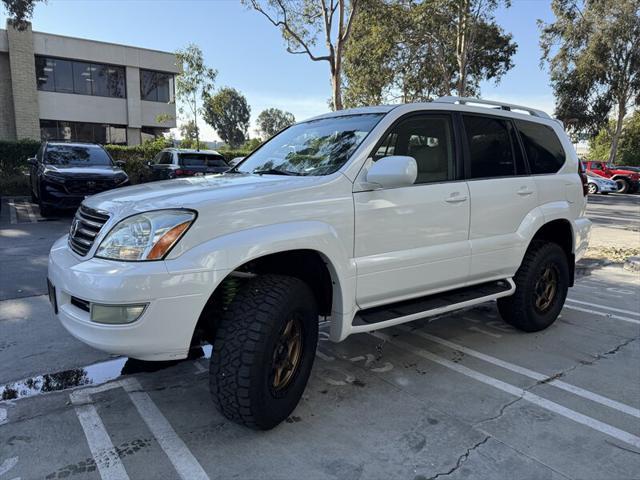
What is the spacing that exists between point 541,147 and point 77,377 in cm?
438

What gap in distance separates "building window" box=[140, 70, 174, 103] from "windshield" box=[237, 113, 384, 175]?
95.6 ft

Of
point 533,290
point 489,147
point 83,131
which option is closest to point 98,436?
point 489,147

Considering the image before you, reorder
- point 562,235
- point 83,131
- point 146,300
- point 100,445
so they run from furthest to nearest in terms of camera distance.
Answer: point 83,131 → point 562,235 → point 100,445 → point 146,300

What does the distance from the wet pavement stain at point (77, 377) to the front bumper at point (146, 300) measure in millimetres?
872

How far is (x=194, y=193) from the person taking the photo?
2713 mm

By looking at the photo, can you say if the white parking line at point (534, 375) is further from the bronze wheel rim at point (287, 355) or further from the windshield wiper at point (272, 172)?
the windshield wiper at point (272, 172)

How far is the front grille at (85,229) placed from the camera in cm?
269

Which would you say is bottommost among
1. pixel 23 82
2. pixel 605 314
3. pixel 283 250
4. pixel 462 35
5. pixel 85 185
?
pixel 605 314

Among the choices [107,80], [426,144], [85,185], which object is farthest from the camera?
[107,80]

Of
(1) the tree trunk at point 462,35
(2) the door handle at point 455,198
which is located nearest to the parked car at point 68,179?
(2) the door handle at point 455,198

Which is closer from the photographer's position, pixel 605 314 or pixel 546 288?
pixel 546 288

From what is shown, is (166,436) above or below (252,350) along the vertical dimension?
below

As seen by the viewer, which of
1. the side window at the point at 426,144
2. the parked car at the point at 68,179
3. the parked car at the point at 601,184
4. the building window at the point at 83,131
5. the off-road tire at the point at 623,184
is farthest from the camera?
the building window at the point at 83,131

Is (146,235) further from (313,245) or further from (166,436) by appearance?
(166,436)
